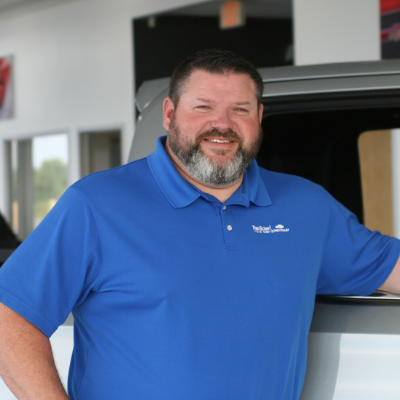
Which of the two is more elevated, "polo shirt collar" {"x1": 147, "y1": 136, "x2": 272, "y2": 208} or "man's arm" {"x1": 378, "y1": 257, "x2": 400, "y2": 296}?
"polo shirt collar" {"x1": 147, "y1": 136, "x2": 272, "y2": 208}

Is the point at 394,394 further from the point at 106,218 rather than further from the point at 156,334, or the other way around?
the point at 106,218

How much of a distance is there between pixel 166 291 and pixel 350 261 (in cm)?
46

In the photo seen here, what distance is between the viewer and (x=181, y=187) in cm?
123

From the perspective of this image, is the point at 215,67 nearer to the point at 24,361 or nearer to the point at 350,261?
the point at 350,261

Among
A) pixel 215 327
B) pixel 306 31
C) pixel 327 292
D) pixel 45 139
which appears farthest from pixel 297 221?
pixel 45 139

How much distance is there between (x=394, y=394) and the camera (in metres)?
1.16

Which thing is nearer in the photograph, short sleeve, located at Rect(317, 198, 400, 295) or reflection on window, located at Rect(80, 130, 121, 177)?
short sleeve, located at Rect(317, 198, 400, 295)

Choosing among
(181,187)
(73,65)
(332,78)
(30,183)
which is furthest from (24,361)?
(30,183)

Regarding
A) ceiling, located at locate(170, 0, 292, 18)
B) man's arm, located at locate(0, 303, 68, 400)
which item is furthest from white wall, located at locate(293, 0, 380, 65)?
man's arm, located at locate(0, 303, 68, 400)

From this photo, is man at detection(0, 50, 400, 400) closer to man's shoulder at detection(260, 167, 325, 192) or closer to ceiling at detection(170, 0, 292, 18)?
man's shoulder at detection(260, 167, 325, 192)

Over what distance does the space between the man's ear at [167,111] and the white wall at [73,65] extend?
5.98 m

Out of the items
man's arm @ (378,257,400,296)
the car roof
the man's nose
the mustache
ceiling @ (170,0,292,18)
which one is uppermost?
ceiling @ (170,0,292,18)

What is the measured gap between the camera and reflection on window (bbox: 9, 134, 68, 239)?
9.13 m

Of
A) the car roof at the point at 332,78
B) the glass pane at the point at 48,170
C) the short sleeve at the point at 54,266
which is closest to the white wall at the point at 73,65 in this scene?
the glass pane at the point at 48,170
